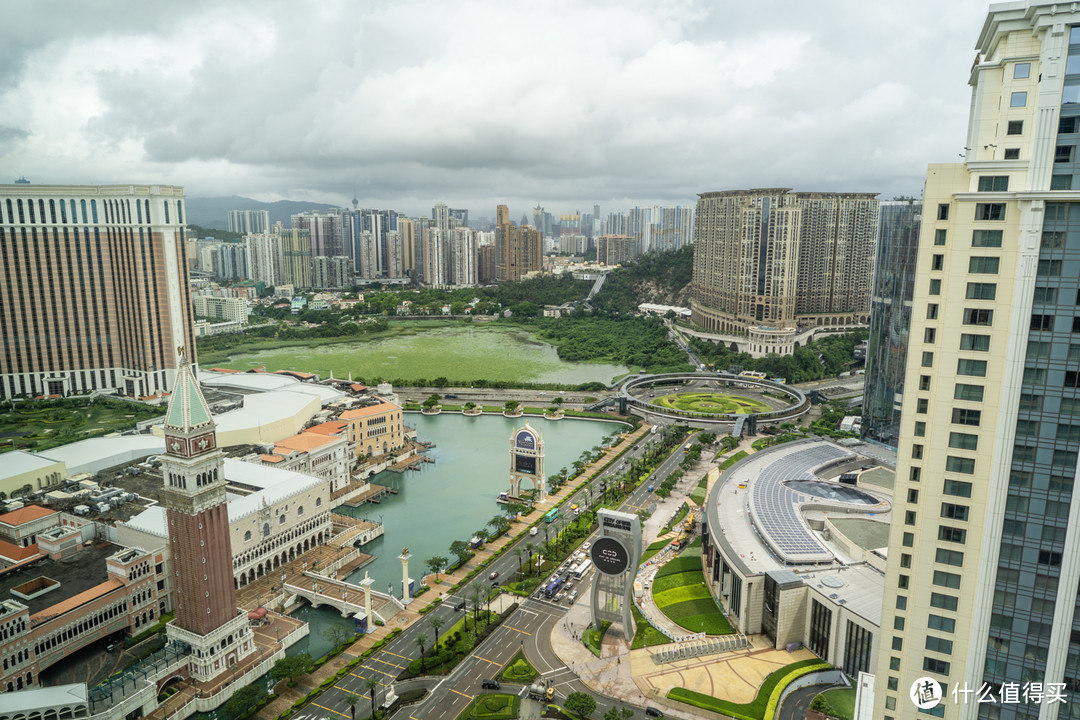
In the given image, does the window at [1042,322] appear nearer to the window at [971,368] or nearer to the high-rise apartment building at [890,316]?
the window at [971,368]

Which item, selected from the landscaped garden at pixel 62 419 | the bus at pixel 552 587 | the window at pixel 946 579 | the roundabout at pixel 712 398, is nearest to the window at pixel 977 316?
the window at pixel 946 579

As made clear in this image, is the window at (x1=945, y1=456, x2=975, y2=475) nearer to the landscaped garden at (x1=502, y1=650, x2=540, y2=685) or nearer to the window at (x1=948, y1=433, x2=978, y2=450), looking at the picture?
the window at (x1=948, y1=433, x2=978, y2=450)

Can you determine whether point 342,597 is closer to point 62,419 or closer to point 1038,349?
point 1038,349

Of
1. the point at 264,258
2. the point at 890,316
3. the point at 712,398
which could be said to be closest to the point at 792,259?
the point at 712,398

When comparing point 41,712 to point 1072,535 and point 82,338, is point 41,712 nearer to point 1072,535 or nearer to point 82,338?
point 1072,535

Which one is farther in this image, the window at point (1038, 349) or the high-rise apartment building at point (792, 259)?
the high-rise apartment building at point (792, 259)
